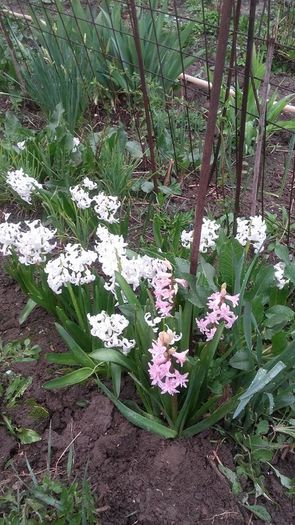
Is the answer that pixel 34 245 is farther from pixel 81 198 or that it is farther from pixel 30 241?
pixel 81 198

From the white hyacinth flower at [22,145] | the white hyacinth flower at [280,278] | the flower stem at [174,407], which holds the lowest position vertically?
the flower stem at [174,407]

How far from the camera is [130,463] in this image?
5.49 feet

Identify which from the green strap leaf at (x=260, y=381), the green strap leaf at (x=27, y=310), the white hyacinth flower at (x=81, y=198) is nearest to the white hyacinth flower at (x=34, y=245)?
the green strap leaf at (x=27, y=310)

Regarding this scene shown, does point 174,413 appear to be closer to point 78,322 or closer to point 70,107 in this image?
point 78,322

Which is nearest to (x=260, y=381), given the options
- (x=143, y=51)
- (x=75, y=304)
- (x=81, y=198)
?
(x=75, y=304)

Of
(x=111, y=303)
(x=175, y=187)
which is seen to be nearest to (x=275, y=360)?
(x=111, y=303)

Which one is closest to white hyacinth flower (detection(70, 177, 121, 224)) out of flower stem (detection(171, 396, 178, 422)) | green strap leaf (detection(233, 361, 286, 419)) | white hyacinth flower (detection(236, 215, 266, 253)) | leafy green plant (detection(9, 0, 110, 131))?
white hyacinth flower (detection(236, 215, 266, 253))

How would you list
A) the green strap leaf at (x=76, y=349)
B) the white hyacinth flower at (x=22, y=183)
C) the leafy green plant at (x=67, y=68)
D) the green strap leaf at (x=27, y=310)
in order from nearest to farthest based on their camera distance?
the green strap leaf at (x=76, y=349) → the green strap leaf at (x=27, y=310) → the white hyacinth flower at (x=22, y=183) → the leafy green plant at (x=67, y=68)

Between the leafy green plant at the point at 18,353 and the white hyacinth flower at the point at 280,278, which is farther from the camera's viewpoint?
the leafy green plant at the point at 18,353

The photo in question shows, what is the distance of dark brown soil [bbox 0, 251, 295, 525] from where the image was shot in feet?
5.14

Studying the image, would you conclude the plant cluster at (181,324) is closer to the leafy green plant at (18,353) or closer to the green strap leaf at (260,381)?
the green strap leaf at (260,381)

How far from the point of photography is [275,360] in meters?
1.51

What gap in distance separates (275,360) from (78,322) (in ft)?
2.37

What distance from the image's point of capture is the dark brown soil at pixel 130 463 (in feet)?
5.14
